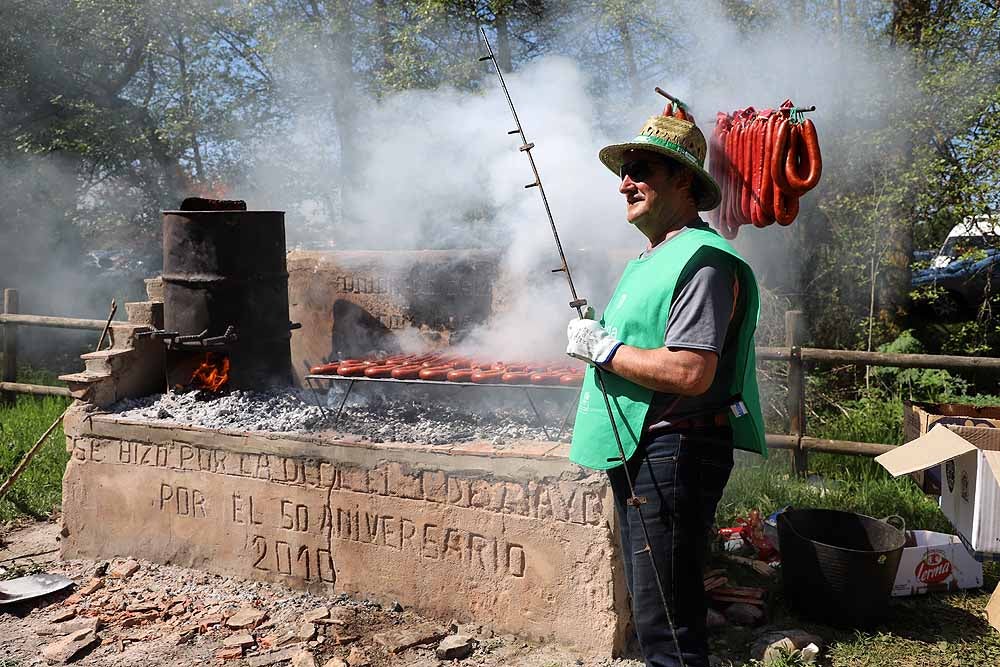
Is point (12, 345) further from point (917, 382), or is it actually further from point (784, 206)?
point (917, 382)

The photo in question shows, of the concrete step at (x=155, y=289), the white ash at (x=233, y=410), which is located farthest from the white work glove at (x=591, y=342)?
the concrete step at (x=155, y=289)

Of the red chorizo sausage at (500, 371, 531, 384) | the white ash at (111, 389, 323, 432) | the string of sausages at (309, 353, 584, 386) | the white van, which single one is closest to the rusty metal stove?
the white ash at (111, 389, 323, 432)

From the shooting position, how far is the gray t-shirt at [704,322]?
234 centimetres

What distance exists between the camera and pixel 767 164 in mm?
3705

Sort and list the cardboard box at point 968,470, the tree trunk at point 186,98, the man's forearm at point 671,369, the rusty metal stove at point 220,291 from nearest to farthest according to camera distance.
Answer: the man's forearm at point 671,369, the cardboard box at point 968,470, the rusty metal stove at point 220,291, the tree trunk at point 186,98

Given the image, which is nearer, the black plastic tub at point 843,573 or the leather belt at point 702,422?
the leather belt at point 702,422

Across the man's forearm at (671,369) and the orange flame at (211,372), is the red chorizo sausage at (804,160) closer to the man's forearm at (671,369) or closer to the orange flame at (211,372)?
the man's forearm at (671,369)

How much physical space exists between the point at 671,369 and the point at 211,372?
13.7ft

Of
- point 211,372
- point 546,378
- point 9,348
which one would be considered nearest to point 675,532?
point 546,378

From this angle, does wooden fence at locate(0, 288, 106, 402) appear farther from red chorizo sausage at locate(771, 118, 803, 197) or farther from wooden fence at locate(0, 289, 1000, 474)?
red chorizo sausage at locate(771, 118, 803, 197)

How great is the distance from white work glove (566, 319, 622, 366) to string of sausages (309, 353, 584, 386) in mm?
1485

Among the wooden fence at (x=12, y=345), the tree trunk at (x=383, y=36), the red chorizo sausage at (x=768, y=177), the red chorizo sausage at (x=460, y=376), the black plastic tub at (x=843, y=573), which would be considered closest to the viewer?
the red chorizo sausage at (x=768, y=177)

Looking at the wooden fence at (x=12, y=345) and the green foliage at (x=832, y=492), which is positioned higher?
the wooden fence at (x=12, y=345)

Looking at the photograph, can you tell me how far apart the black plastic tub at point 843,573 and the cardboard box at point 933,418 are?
20.3 inches
